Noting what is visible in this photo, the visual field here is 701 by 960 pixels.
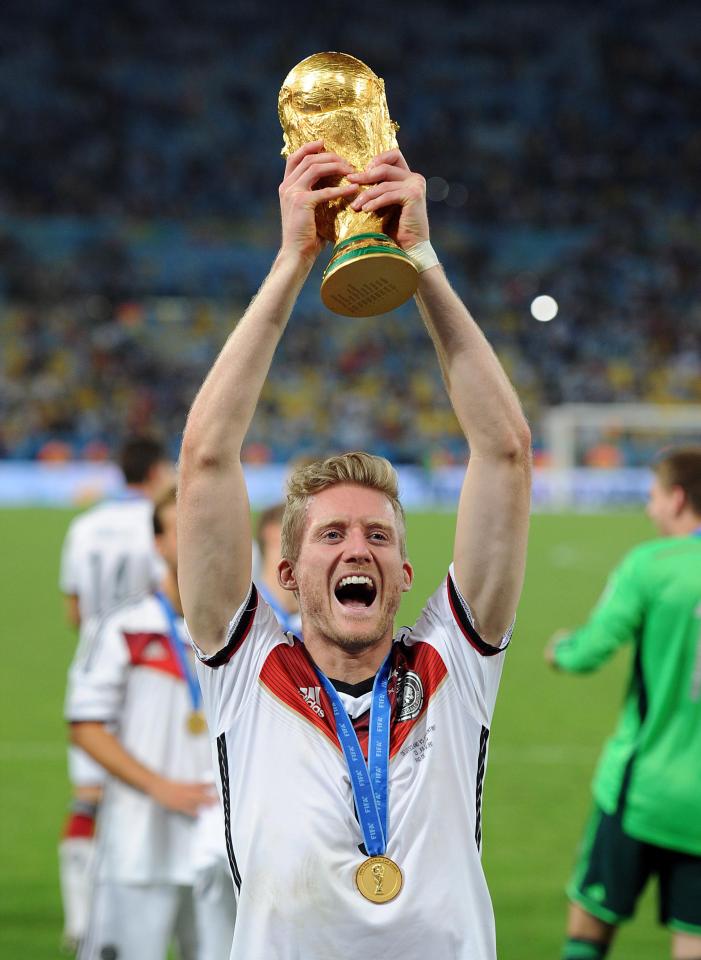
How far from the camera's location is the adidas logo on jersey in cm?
246

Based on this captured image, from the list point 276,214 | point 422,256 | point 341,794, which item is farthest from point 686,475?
point 276,214

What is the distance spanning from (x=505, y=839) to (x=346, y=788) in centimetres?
505

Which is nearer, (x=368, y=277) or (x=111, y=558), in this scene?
(x=368, y=277)

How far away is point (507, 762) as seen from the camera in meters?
8.73

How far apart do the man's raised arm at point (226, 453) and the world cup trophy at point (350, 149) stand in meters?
0.08

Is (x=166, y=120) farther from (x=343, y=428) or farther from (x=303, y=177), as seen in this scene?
(x=303, y=177)

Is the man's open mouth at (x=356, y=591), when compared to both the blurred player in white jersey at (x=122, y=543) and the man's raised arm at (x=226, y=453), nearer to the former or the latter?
the man's raised arm at (x=226, y=453)

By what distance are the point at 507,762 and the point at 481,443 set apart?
6.59 metres

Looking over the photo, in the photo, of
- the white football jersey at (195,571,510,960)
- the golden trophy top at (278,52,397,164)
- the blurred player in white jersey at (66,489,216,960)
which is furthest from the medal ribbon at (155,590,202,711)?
the golden trophy top at (278,52,397,164)

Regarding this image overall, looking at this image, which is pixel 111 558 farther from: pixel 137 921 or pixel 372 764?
pixel 372 764

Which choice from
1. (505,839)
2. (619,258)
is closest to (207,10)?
(619,258)

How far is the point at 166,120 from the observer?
37531 millimetres

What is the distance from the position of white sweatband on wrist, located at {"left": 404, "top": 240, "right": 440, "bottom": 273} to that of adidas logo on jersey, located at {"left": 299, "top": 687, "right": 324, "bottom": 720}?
2.74 feet

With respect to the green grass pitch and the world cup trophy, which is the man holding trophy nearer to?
the world cup trophy
